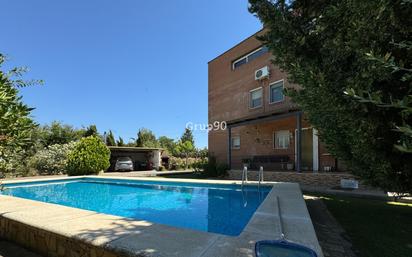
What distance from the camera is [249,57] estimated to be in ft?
67.5

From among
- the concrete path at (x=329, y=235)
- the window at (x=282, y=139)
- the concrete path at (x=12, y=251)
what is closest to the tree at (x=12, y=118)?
the concrete path at (x=12, y=251)

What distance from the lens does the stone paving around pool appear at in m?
3.14

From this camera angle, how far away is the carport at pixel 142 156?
29.2 meters

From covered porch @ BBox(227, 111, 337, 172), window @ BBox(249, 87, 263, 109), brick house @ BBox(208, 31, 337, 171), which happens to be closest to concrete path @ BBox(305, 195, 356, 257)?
brick house @ BBox(208, 31, 337, 171)

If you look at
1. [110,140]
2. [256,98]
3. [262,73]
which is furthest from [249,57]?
[110,140]

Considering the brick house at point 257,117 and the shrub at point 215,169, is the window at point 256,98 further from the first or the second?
the shrub at point 215,169

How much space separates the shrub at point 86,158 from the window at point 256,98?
1219 cm

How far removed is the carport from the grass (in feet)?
79.0

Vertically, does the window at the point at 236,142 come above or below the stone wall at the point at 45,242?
above

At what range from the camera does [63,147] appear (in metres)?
21.8

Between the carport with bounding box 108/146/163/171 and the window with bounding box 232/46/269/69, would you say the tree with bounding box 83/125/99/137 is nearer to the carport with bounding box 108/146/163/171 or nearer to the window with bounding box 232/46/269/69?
the carport with bounding box 108/146/163/171

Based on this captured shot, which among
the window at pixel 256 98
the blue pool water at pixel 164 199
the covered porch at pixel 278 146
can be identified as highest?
the window at pixel 256 98

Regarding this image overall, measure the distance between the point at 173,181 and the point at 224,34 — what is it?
40.7 feet

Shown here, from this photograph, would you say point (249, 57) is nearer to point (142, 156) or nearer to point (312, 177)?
point (312, 177)
